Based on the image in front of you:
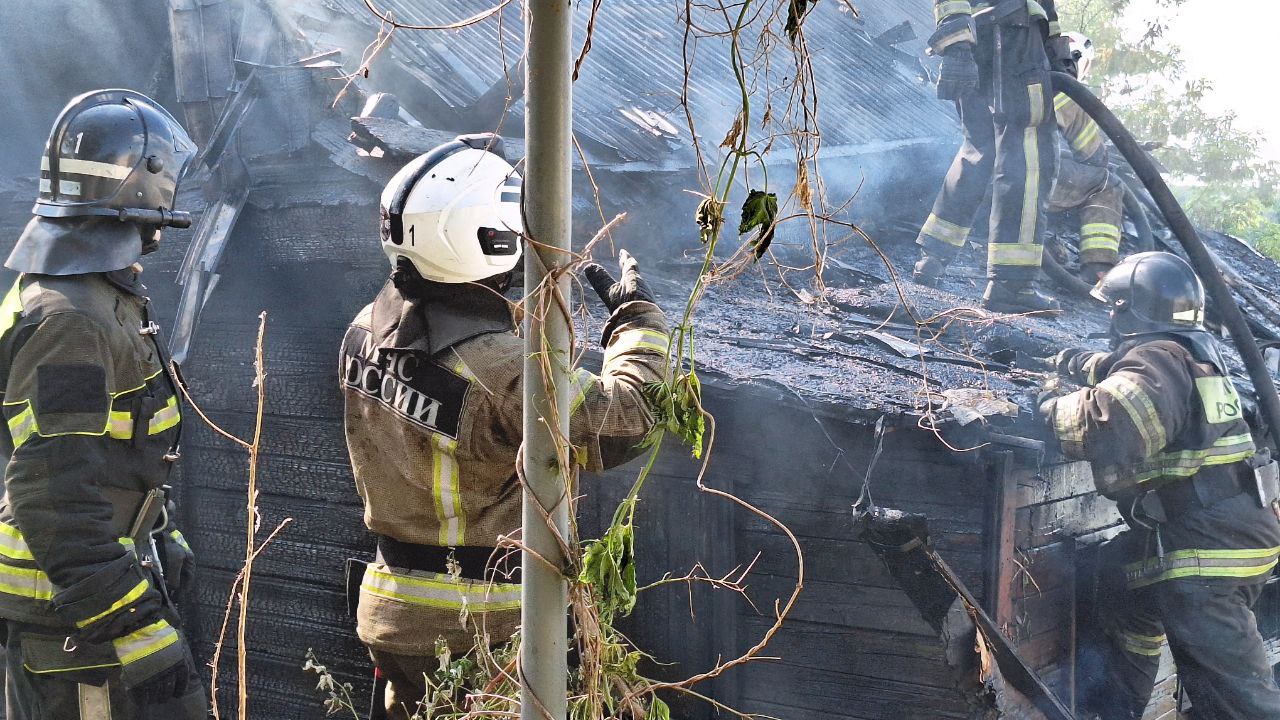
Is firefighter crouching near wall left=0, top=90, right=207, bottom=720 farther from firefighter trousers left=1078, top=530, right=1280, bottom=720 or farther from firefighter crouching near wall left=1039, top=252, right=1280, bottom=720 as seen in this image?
firefighter trousers left=1078, top=530, right=1280, bottom=720

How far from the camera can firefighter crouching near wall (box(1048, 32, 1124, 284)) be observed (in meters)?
6.19

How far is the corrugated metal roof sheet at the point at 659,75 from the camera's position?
18.5 ft

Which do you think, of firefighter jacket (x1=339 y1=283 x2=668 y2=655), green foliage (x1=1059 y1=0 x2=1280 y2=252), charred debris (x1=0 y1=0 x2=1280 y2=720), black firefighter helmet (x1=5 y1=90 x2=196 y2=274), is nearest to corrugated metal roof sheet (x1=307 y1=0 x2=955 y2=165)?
charred debris (x1=0 y1=0 x2=1280 y2=720)

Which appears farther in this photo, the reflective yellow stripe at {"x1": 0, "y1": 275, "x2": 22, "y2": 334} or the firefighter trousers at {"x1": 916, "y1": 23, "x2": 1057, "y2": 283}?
the firefighter trousers at {"x1": 916, "y1": 23, "x2": 1057, "y2": 283}

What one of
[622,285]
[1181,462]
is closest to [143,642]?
[622,285]

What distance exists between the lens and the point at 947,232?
226 inches

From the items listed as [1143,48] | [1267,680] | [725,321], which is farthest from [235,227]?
[1143,48]

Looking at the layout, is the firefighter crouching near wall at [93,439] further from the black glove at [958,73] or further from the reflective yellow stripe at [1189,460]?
the black glove at [958,73]

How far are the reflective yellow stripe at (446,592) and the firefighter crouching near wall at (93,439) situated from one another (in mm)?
832

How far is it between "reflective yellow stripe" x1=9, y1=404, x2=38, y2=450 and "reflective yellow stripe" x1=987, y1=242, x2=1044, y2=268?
467 centimetres

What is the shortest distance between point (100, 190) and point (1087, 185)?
581cm

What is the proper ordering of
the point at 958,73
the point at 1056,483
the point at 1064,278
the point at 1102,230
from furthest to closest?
the point at 1102,230 < the point at 1064,278 < the point at 958,73 < the point at 1056,483

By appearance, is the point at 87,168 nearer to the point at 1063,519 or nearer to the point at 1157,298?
the point at 1063,519

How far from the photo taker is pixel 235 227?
Answer: 4.94 metres
